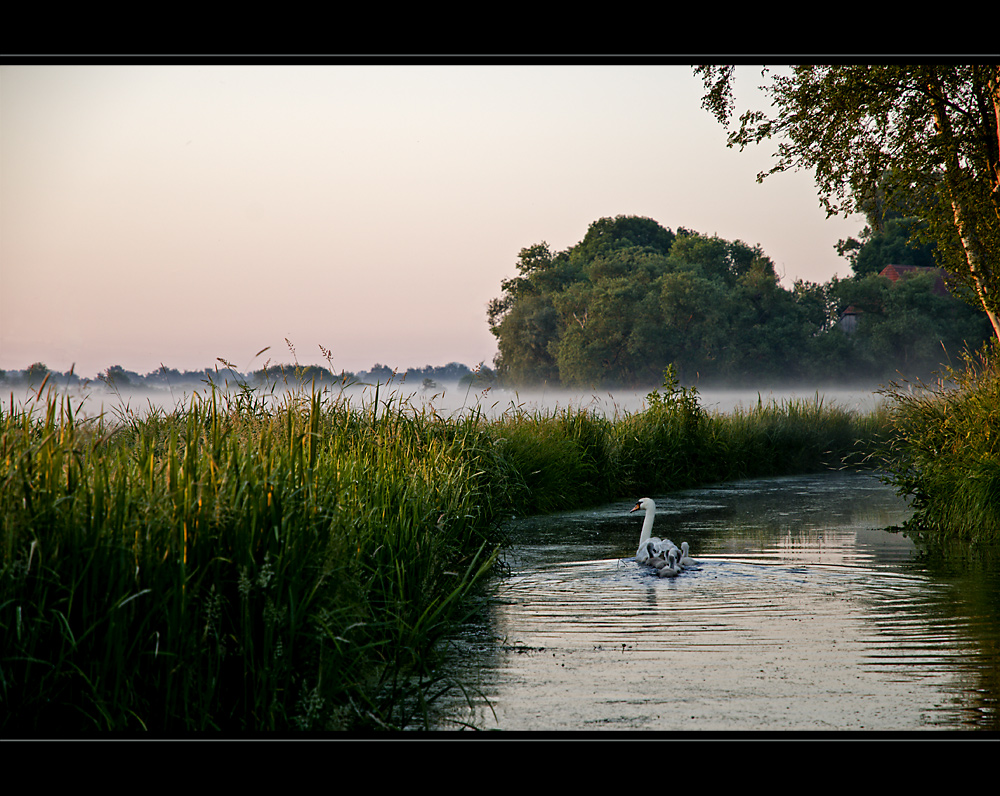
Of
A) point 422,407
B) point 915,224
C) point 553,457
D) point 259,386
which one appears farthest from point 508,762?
point 915,224

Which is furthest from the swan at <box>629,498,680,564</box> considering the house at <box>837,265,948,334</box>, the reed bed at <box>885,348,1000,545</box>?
the house at <box>837,265,948,334</box>

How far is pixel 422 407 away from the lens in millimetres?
9750

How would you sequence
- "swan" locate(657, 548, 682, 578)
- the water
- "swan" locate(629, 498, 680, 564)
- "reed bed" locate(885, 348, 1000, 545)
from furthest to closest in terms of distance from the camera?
"reed bed" locate(885, 348, 1000, 545), "swan" locate(629, 498, 680, 564), "swan" locate(657, 548, 682, 578), the water

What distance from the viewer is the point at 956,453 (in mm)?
9859

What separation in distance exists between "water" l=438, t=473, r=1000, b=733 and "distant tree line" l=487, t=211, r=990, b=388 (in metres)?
35.0

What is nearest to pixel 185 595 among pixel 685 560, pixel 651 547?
pixel 651 547

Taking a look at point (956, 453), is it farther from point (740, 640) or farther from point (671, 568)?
point (740, 640)

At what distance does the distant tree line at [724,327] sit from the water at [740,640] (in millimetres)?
35023

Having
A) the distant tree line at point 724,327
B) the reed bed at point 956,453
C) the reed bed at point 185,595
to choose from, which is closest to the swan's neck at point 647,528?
the reed bed at point 956,453

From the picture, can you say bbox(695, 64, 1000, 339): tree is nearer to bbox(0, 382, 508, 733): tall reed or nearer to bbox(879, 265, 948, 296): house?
bbox(0, 382, 508, 733): tall reed

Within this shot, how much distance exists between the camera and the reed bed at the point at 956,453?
9.65 meters

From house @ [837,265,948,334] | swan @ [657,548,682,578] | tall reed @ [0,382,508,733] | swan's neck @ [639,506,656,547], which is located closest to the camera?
tall reed @ [0,382,508,733]

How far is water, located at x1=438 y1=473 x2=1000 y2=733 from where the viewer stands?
4418 millimetres

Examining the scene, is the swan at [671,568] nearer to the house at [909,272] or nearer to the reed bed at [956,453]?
the reed bed at [956,453]
